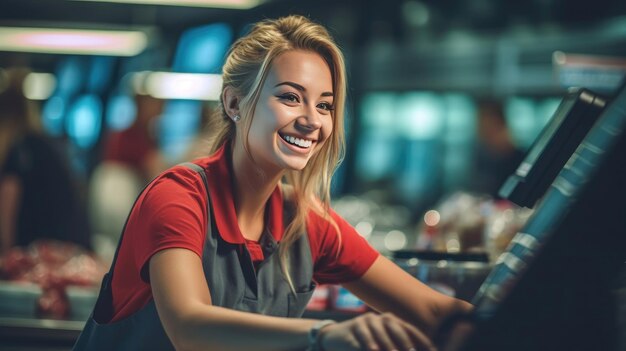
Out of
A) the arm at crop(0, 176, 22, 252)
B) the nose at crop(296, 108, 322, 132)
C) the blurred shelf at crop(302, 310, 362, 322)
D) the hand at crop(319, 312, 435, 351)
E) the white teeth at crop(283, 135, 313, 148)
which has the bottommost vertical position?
the arm at crop(0, 176, 22, 252)

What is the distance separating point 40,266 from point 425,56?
6.33 m

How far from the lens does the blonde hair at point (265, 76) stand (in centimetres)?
192

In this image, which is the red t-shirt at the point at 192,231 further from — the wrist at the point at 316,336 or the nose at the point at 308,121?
the wrist at the point at 316,336

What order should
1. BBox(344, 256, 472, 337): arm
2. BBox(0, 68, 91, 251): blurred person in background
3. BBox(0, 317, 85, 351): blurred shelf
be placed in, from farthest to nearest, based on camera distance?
BBox(0, 68, 91, 251): blurred person in background < BBox(0, 317, 85, 351): blurred shelf < BBox(344, 256, 472, 337): arm

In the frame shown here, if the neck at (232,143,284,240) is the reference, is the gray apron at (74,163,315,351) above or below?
below

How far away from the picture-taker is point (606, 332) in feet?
3.81

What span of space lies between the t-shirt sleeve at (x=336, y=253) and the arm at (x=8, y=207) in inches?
99.3

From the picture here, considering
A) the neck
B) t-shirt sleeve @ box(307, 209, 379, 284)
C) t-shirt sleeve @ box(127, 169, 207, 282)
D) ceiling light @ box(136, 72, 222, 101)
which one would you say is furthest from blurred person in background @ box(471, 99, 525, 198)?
ceiling light @ box(136, 72, 222, 101)

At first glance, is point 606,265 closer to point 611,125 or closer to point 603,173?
point 603,173

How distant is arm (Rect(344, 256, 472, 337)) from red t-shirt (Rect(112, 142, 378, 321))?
0.10 feet

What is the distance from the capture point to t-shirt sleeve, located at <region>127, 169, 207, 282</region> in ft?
5.48

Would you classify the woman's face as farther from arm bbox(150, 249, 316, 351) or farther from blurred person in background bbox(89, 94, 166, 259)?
blurred person in background bbox(89, 94, 166, 259)

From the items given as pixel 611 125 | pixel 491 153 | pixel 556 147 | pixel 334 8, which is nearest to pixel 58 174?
pixel 491 153

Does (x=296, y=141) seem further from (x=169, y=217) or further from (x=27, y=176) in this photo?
(x=27, y=176)
